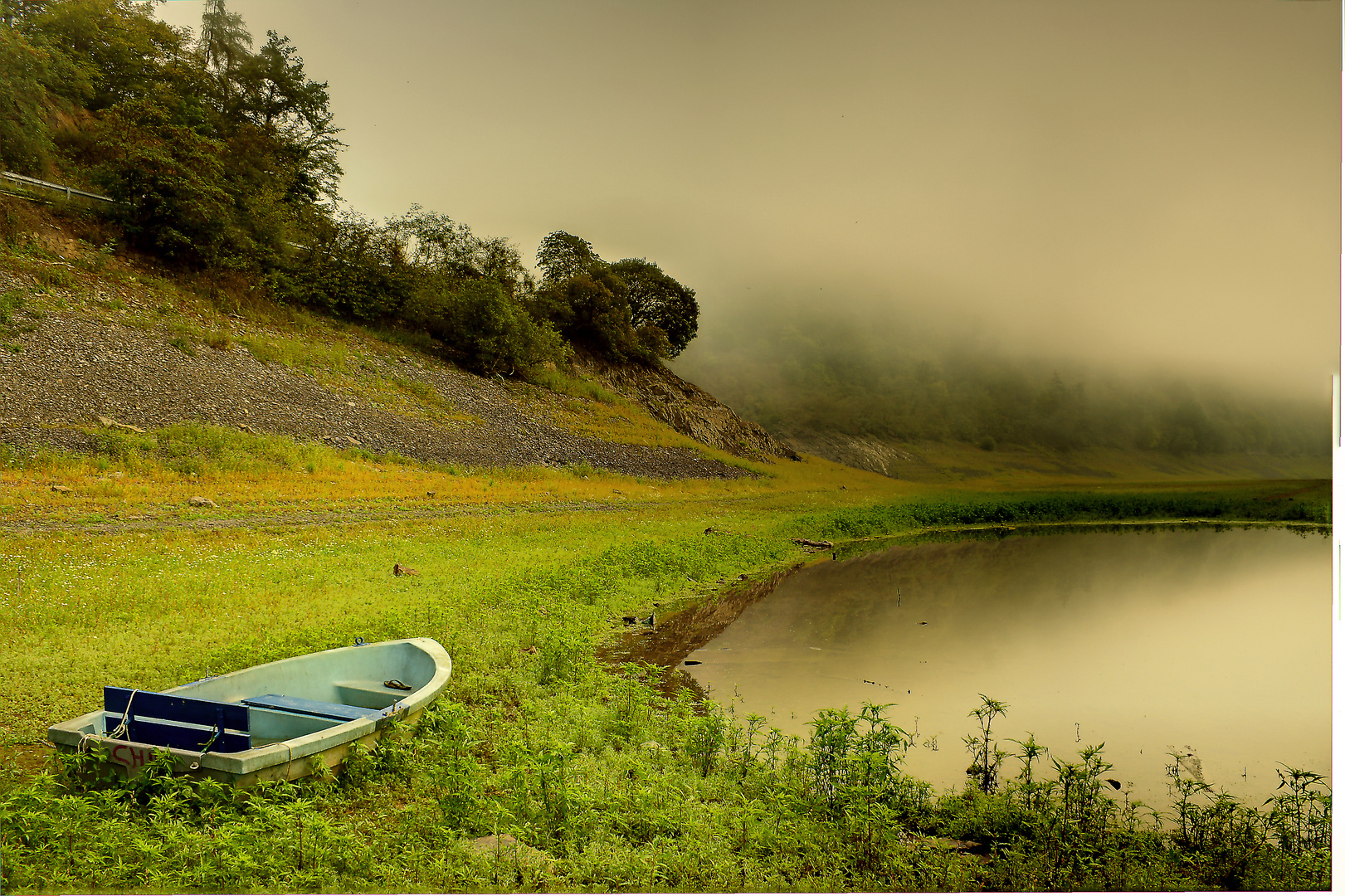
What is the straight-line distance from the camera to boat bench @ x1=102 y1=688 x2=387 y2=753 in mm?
3320

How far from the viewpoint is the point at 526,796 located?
3.46 meters

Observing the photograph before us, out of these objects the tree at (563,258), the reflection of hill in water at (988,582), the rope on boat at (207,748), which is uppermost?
the tree at (563,258)

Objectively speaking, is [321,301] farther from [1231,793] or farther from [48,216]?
[1231,793]

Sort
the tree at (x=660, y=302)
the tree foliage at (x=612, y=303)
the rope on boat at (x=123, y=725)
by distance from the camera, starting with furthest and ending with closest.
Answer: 1. the tree foliage at (x=612, y=303)
2. the tree at (x=660, y=302)
3. the rope on boat at (x=123, y=725)

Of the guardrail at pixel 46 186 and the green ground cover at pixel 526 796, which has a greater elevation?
the guardrail at pixel 46 186

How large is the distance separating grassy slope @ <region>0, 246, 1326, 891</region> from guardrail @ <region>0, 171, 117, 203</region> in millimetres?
2248

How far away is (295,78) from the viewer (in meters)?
9.86

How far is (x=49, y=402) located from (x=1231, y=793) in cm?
1365

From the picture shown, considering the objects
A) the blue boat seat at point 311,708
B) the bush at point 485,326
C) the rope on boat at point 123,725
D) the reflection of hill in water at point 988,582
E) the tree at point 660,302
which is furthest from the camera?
the bush at point 485,326

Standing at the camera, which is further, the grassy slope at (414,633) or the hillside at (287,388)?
the hillside at (287,388)

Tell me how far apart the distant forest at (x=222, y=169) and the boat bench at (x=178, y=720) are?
867 cm

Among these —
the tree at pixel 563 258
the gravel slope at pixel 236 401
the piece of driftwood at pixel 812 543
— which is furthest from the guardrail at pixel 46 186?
the piece of driftwood at pixel 812 543

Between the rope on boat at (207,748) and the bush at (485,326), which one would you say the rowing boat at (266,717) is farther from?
the bush at (485,326)

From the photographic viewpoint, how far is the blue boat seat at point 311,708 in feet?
13.4
